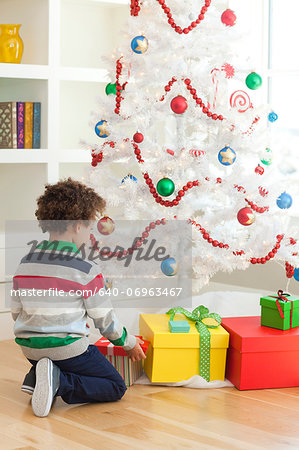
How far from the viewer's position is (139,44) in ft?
7.97

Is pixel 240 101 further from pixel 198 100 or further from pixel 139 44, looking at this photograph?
pixel 139 44

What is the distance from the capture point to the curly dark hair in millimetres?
2084

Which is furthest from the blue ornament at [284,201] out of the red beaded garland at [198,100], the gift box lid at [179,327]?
the gift box lid at [179,327]

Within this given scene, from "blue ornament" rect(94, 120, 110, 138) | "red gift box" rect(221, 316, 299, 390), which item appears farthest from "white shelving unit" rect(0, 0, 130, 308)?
"red gift box" rect(221, 316, 299, 390)

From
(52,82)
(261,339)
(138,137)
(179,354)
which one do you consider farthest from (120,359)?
(52,82)

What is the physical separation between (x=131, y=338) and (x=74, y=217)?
0.42m

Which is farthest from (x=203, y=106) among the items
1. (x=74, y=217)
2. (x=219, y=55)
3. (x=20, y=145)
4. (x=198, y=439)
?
(x=198, y=439)

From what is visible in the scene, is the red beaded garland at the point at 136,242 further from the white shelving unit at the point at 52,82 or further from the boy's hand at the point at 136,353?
the boy's hand at the point at 136,353

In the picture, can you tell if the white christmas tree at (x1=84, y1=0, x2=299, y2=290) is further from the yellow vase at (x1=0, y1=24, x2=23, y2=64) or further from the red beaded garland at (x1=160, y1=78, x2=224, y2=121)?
the yellow vase at (x1=0, y1=24, x2=23, y2=64)

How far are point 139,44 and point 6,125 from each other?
2.81 feet

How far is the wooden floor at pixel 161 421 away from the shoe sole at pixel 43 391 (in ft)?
0.09

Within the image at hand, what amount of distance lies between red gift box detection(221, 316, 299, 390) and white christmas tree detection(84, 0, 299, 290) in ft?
1.44

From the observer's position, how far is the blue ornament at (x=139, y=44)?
2430 millimetres

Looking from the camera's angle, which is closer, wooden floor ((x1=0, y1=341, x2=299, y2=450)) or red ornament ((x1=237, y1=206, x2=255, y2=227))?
wooden floor ((x1=0, y1=341, x2=299, y2=450))
